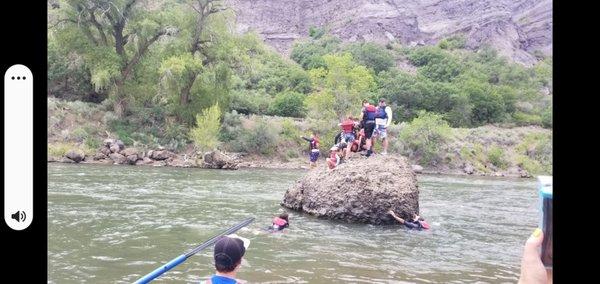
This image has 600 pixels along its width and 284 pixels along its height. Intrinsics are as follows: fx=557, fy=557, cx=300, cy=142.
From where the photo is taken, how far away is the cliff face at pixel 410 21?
108 m

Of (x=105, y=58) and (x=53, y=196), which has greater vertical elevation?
(x=105, y=58)

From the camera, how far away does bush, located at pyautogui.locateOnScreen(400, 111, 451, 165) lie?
42438mm

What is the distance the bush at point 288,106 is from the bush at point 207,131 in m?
17.2

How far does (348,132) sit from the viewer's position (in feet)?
51.9

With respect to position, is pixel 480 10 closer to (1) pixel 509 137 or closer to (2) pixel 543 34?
(2) pixel 543 34

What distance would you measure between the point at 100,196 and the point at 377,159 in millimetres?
8672

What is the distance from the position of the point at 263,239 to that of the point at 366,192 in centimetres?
316

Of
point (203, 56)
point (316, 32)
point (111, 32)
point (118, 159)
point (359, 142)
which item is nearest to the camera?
point (359, 142)

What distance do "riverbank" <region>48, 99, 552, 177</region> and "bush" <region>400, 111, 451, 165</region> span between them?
0.40 ft

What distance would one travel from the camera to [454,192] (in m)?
24.0

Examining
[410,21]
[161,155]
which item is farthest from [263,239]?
[410,21]

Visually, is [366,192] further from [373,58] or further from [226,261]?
[373,58]
